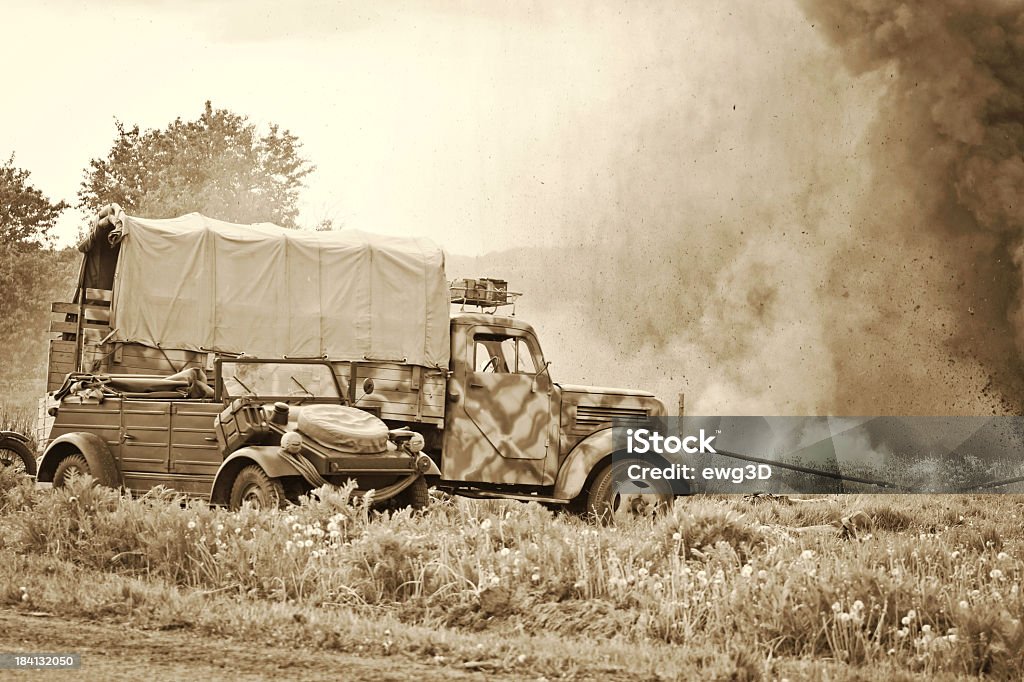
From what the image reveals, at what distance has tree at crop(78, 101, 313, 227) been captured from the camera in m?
39.2

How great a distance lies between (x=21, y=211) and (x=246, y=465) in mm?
36964

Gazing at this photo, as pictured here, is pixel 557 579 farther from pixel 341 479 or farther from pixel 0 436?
pixel 0 436

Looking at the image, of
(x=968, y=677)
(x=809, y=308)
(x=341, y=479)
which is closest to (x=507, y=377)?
(x=341, y=479)

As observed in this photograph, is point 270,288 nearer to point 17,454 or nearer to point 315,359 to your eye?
point 315,359

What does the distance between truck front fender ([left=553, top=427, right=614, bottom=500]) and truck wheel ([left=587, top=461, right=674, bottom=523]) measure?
0.15 m

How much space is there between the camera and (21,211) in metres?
43.8

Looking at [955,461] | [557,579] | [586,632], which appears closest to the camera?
[586,632]

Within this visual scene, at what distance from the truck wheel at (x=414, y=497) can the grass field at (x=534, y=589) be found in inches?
40.8

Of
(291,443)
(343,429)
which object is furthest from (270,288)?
(291,443)

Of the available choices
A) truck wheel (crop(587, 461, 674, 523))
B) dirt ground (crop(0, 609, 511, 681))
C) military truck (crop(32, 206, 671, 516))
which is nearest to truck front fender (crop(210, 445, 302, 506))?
military truck (crop(32, 206, 671, 516))

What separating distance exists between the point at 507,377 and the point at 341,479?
328 centimetres

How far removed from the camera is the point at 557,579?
7.94m

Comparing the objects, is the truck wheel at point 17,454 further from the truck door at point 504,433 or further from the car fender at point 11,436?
the truck door at point 504,433

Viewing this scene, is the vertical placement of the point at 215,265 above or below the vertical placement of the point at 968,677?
above
